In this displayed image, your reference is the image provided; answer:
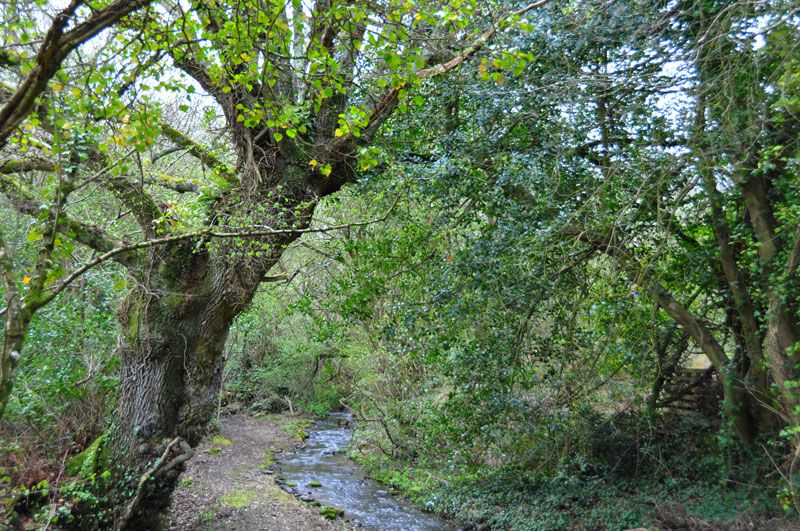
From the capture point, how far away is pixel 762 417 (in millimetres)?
7375

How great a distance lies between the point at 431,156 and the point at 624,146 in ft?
8.64

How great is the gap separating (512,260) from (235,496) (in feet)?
21.5

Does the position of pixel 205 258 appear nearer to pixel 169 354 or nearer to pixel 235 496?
pixel 169 354

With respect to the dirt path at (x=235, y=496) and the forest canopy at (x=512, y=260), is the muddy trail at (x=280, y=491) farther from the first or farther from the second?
the forest canopy at (x=512, y=260)

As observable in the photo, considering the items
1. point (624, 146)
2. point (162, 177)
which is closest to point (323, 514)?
point (162, 177)

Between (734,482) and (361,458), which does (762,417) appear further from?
(361,458)

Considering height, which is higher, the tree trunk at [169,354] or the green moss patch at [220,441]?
the tree trunk at [169,354]

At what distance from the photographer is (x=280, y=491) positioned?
10.2m

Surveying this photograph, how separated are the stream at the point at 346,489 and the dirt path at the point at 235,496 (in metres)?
0.50

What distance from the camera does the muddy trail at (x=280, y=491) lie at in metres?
8.30

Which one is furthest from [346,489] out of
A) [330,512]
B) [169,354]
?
[169,354]

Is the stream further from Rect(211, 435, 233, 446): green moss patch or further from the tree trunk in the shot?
the tree trunk

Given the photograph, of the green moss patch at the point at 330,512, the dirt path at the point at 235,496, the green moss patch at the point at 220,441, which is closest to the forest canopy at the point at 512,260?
the dirt path at the point at 235,496

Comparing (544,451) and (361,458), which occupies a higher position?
(544,451)
